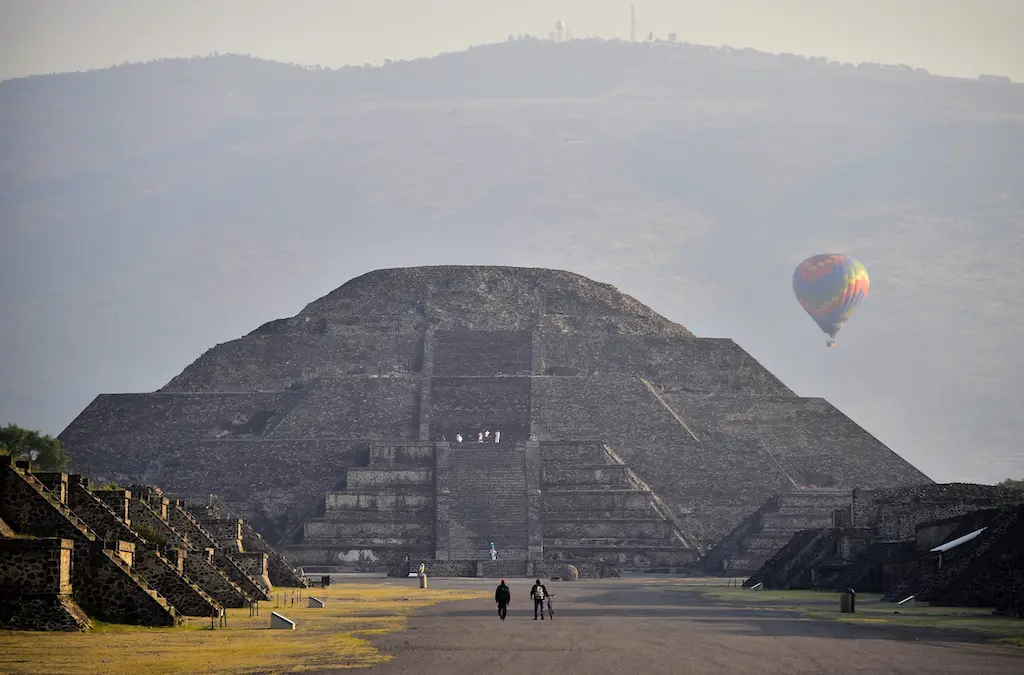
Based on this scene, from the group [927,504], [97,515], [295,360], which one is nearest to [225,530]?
[97,515]

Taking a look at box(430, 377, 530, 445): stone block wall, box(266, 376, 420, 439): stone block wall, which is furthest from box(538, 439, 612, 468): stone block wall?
box(266, 376, 420, 439): stone block wall

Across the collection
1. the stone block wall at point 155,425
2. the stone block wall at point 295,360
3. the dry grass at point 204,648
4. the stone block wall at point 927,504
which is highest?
the stone block wall at point 295,360

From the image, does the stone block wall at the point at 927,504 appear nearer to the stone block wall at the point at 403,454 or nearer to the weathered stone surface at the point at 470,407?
the weathered stone surface at the point at 470,407

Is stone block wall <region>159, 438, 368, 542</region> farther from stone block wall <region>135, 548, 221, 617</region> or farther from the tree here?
stone block wall <region>135, 548, 221, 617</region>

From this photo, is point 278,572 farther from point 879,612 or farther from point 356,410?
point 356,410

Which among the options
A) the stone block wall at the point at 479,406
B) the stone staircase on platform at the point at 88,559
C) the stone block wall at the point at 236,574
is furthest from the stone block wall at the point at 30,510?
the stone block wall at the point at 479,406

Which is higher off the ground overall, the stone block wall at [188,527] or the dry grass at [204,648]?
the stone block wall at [188,527]
